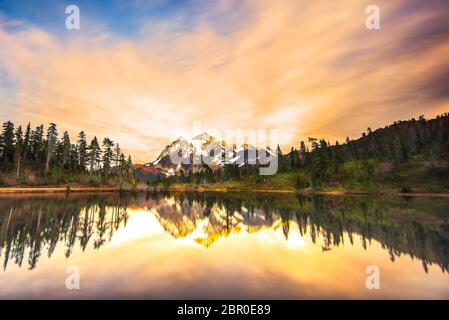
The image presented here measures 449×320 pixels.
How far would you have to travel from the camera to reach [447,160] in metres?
107

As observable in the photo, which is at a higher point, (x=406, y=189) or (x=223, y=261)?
(x=406, y=189)

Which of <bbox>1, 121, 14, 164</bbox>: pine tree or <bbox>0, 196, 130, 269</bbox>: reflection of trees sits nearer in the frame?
<bbox>0, 196, 130, 269</bbox>: reflection of trees

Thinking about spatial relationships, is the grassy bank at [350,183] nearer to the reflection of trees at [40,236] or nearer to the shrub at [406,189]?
the shrub at [406,189]

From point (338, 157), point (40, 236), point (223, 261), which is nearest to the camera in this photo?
point (223, 261)

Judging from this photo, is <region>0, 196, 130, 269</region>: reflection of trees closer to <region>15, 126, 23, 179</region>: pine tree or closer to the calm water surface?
the calm water surface

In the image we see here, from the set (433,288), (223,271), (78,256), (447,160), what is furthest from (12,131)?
(447,160)

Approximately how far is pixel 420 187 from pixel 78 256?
103062 mm

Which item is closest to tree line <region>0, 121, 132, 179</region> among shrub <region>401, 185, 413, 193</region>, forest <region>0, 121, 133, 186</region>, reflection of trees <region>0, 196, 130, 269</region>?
forest <region>0, 121, 133, 186</region>

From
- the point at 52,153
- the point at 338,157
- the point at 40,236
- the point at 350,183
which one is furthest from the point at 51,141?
the point at 338,157

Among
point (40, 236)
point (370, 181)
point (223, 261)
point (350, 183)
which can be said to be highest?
point (370, 181)

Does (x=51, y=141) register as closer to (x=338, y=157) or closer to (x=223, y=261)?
(x=223, y=261)

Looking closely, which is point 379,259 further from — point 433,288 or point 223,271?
point 223,271

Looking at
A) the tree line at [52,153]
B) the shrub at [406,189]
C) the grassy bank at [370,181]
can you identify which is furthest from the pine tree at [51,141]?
the shrub at [406,189]

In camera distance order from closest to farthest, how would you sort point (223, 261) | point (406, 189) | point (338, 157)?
point (223, 261)
point (406, 189)
point (338, 157)
